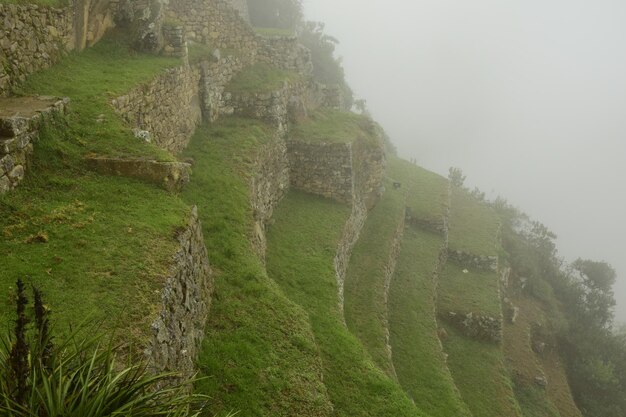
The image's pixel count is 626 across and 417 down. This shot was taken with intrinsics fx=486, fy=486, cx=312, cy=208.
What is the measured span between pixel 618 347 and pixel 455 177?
22.3m

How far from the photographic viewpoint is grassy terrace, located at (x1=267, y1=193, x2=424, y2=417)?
40.4ft

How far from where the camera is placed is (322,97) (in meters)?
30.3

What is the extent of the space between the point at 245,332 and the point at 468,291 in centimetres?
2071

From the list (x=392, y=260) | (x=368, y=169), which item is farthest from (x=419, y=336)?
(x=368, y=169)

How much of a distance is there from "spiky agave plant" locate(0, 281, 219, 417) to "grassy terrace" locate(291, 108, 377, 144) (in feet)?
61.4

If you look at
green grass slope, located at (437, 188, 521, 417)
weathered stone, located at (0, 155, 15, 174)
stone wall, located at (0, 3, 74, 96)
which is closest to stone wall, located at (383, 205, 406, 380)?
green grass slope, located at (437, 188, 521, 417)

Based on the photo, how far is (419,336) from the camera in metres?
21.5

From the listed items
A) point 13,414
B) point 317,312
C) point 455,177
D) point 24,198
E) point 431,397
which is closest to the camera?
point 13,414

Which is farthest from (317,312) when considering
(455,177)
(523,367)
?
(455,177)

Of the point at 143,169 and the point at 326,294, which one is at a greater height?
the point at 143,169

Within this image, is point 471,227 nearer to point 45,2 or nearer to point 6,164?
point 45,2

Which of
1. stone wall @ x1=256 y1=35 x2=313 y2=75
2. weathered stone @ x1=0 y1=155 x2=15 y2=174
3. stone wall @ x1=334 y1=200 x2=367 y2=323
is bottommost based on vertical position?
stone wall @ x1=334 y1=200 x2=367 y2=323

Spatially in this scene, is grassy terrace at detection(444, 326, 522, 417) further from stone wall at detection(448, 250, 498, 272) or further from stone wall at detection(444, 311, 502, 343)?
stone wall at detection(448, 250, 498, 272)

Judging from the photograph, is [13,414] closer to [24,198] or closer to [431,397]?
[24,198]
